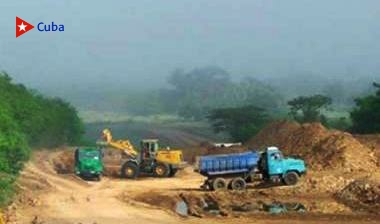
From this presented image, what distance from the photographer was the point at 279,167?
42500 millimetres

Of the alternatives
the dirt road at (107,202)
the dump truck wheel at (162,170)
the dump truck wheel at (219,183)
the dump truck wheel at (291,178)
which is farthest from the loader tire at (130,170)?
the dump truck wheel at (291,178)

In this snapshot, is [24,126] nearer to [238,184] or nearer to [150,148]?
[150,148]

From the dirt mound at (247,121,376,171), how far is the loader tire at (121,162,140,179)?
11366 millimetres

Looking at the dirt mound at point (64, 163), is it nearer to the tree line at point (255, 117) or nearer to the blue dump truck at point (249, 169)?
the blue dump truck at point (249, 169)

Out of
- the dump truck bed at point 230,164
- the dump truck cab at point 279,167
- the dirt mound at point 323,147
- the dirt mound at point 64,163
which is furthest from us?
the dirt mound at point 64,163

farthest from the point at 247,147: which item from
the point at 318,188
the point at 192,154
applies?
the point at 318,188

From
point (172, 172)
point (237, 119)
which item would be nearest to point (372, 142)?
point (172, 172)

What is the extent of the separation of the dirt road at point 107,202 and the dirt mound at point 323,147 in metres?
7.78

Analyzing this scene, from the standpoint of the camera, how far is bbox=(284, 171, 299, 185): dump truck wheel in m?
42.6

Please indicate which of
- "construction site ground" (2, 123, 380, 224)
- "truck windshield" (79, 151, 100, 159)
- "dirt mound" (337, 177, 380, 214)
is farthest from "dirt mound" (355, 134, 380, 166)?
"truck windshield" (79, 151, 100, 159)

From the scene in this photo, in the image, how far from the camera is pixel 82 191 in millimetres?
44531

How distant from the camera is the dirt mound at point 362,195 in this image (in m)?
36.5

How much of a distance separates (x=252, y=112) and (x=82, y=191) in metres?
51.9

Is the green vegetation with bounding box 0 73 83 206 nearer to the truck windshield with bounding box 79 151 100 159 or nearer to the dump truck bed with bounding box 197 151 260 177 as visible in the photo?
the truck windshield with bounding box 79 151 100 159
